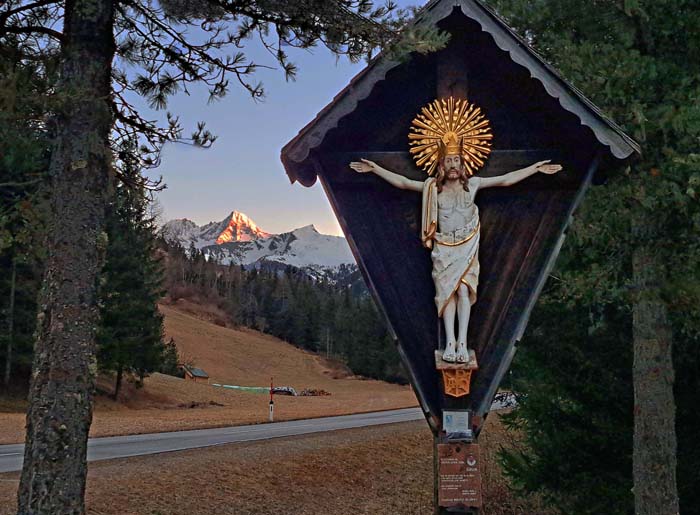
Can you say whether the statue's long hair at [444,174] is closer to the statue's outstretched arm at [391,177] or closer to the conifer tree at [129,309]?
the statue's outstretched arm at [391,177]

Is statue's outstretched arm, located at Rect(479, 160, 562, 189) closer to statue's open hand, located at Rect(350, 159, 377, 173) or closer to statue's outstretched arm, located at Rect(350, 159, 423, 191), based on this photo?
statue's outstretched arm, located at Rect(350, 159, 423, 191)

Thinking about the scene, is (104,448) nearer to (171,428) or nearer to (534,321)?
(171,428)

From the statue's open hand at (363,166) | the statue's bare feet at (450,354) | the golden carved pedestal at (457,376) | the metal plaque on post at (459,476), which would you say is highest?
the statue's open hand at (363,166)

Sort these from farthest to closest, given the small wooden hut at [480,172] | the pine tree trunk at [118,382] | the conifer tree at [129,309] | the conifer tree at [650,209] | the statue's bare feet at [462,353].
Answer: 1. the pine tree trunk at [118,382]
2. the conifer tree at [129,309]
3. the conifer tree at [650,209]
4. the small wooden hut at [480,172]
5. the statue's bare feet at [462,353]

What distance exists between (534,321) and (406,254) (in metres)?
4.56

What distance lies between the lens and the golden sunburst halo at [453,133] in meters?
4.64

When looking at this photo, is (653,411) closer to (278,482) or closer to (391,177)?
(391,177)

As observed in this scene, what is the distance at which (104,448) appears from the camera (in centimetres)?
1559

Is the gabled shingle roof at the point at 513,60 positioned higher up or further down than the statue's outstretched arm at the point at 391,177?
higher up

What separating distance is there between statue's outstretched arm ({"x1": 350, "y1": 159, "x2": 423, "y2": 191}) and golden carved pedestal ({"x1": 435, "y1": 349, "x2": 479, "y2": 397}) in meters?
1.20

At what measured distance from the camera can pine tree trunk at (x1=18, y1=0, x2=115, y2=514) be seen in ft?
16.2

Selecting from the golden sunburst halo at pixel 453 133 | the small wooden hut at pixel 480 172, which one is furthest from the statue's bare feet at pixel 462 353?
the golden sunburst halo at pixel 453 133

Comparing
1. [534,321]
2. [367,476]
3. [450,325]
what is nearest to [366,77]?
[450,325]

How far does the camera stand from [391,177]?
15.0 feet
